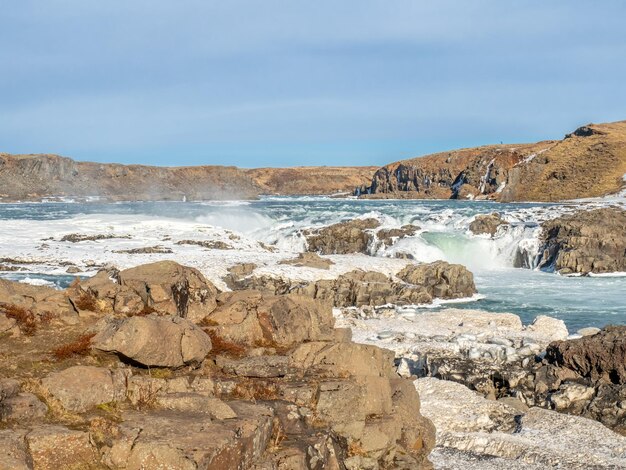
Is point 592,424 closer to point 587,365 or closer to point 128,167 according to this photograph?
point 587,365

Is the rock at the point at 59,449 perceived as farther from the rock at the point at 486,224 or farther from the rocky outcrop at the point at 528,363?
the rock at the point at 486,224

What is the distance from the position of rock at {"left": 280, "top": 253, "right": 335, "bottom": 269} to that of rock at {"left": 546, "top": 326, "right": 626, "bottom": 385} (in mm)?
16683

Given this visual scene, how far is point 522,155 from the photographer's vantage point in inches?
5138

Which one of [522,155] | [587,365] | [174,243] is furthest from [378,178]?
[587,365]

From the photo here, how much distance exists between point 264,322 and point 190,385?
2830 mm

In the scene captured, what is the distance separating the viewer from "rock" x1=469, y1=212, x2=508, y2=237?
171ft

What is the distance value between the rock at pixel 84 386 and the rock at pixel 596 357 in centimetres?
1169

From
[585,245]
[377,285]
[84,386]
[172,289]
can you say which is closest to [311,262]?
[377,285]

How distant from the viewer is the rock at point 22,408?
7.73 m

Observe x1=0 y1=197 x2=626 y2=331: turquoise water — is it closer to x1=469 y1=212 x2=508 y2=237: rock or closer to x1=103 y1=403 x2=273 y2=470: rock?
x1=469 y1=212 x2=508 y2=237: rock

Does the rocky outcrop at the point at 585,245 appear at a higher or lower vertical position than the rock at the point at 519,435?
higher

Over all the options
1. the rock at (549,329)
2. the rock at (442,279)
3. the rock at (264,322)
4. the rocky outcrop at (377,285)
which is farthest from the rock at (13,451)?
the rock at (442,279)

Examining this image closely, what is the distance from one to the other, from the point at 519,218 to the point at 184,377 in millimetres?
51254

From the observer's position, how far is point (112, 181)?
162875mm
